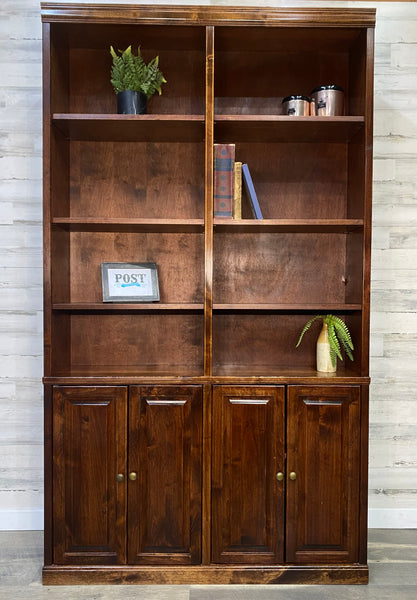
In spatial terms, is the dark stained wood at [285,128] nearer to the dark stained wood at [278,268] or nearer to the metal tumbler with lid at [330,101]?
the metal tumbler with lid at [330,101]

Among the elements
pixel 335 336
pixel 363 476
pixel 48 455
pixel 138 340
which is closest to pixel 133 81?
pixel 138 340

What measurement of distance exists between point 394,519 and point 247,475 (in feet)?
3.31

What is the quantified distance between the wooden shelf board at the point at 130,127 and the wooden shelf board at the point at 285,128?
13cm

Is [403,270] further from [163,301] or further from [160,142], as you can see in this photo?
[160,142]

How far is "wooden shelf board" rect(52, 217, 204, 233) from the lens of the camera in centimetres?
203

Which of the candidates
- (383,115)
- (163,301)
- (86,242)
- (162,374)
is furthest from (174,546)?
(383,115)

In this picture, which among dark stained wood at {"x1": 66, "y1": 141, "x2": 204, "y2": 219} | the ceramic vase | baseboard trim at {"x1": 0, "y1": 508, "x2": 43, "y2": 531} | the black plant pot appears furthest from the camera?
baseboard trim at {"x1": 0, "y1": 508, "x2": 43, "y2": 531}

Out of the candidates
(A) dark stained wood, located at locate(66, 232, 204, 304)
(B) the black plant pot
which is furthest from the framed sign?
(B) the black plant pot

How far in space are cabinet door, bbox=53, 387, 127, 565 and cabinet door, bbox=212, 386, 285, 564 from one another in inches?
15.9

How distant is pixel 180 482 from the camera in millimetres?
2031

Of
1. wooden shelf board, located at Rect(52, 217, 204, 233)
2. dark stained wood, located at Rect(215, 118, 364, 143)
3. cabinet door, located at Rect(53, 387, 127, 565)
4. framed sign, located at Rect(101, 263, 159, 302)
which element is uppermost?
dark stained wood, located at Rect(215, 118, 364, 143)

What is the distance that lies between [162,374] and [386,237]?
4.41ft

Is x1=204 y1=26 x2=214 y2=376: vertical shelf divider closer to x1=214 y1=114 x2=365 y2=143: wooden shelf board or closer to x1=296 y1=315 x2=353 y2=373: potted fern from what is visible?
x1=214 y1=114 x2=365 y2=143: wooden shelf board

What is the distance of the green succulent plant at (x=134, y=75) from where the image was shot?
2029mm
